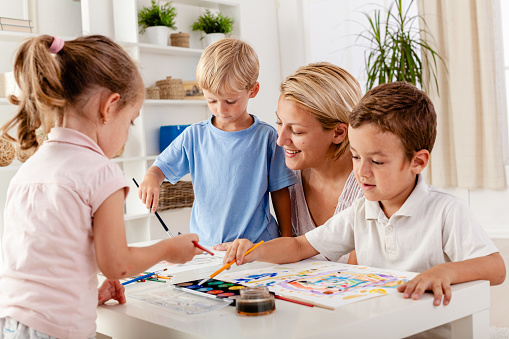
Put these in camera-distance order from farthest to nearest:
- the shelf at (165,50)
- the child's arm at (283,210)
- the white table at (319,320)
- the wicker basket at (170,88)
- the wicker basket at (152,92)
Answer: the wicker basket at (170,88) → the wicker basket at (152,92) → the shelf at (165,50) → the child's arm at (283,210) → the white table at (319,320)

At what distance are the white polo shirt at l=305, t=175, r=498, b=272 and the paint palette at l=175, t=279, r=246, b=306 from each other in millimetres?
373

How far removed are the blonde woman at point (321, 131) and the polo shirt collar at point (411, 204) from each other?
34 cm

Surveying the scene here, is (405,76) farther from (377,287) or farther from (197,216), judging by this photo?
(377,287)

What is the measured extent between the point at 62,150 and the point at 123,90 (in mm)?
174

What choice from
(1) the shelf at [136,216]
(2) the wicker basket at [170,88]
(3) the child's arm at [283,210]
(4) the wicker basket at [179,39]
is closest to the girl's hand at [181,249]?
(3) the child's arm at [283,210]

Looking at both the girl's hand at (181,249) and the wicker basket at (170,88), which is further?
the wicker basket at (170,88)

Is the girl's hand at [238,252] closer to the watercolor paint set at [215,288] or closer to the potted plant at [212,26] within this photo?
the watercolor paint set at [215,288]

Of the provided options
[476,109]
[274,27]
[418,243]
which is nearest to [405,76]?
[476,109]

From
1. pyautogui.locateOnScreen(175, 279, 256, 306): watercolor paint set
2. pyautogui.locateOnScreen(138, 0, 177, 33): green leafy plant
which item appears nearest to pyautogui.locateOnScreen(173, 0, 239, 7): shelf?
pyautogui.locateOnScreen(138, 0, 177, 33): green leafy plant

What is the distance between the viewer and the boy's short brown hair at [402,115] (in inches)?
54.9

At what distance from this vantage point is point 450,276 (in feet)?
3.67

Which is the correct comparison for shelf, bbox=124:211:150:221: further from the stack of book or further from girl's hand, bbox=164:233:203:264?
girl's hand, bbox=164:233:203:264

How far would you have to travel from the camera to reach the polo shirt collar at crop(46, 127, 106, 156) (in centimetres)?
106

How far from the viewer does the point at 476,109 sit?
463 cm
